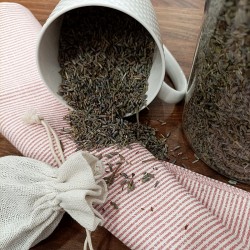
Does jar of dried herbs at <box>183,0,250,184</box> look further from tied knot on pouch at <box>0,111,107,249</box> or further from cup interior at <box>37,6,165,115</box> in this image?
tied knot on pouch at <box>0,111,107,249</box>

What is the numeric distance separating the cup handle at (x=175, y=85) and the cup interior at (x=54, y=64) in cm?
3

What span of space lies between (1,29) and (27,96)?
0.53ft

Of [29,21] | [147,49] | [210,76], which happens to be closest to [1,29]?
[29,21]

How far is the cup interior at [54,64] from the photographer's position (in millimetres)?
472

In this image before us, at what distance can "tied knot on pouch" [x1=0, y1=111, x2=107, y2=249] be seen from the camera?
366mm

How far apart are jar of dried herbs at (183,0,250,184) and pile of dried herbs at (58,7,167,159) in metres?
0.06

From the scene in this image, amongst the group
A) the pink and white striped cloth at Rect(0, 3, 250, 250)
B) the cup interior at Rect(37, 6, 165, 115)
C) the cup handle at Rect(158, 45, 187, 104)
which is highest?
the cup interior at Rect(37, 6, 165, 115)

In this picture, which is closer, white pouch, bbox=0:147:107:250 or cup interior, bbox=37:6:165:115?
white pouch, bbox=0:147:107:250

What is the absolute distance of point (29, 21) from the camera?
0.64 meters

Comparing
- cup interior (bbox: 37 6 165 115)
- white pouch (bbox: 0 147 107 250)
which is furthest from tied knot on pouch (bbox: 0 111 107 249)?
cup interior (bbox: 37 6 165 115)

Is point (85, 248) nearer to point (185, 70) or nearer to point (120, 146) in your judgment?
point (120, 146)

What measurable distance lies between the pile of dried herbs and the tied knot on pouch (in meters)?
0.09

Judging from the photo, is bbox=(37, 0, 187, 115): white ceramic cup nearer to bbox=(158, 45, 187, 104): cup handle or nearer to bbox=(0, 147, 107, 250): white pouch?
bbox=(158, 45, 187, 104): cup handle

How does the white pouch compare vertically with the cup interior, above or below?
below
